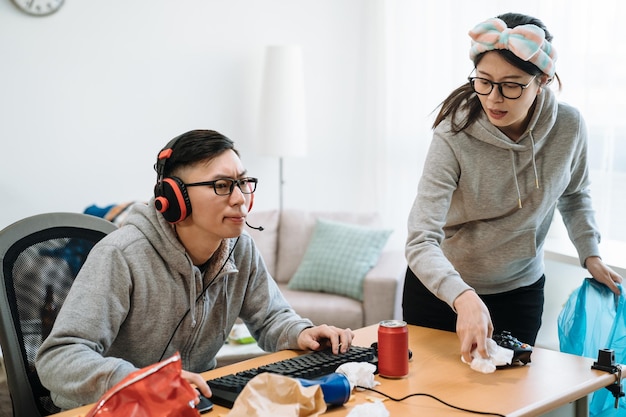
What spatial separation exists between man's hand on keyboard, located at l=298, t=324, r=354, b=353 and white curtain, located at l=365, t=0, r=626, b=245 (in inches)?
79.6

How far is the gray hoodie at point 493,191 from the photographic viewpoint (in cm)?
184

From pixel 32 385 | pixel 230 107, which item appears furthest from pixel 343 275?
pixel 32 385

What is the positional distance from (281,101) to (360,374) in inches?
114

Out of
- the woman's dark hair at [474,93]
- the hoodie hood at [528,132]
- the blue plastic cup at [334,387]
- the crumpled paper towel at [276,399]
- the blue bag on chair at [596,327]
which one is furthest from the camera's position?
the blue bag on chair at [596,327]

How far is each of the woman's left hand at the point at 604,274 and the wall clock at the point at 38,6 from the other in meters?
2.92

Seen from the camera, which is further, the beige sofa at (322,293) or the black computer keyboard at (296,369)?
the beige sofa at (322,293)

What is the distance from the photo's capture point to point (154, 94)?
4.16 metres

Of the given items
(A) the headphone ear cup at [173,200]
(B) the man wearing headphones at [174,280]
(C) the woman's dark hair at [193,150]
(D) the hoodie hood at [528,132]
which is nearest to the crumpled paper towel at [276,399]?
(B) the man wearing headphones at [174,280]

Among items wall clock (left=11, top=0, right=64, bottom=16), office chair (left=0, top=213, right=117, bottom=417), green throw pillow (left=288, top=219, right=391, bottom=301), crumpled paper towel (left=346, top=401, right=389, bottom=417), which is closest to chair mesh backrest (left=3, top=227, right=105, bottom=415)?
office chair (left=0, top=213, right=117, bottom=417)

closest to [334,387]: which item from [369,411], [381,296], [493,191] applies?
[369,411]

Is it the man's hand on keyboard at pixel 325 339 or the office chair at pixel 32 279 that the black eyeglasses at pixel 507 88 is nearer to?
the man's hand on keyboard at pixel 325 339

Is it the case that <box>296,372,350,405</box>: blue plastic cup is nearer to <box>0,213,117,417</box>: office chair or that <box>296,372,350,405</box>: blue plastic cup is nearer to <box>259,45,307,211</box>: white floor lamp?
<box>0,213,117,417</box>: office chair

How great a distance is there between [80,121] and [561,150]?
9.04 ft

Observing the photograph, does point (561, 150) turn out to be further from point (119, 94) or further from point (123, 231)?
point (119, 94)
